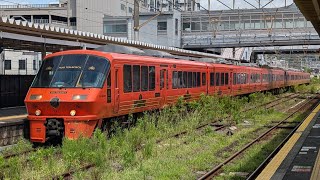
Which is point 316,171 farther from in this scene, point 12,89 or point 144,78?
point 12,89

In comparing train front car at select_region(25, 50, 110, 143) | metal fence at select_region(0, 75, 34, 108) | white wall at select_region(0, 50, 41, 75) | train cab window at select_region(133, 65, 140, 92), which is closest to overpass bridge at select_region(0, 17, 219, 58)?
train front car at select_region(25, 50, 110, 143)

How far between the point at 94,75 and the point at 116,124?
1.69 metres

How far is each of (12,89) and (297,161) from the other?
53.0ft

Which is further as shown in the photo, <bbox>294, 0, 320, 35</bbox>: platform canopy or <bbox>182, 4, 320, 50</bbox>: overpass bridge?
<bbox>182, 4, 320, 50</bbox>: overpass bridge

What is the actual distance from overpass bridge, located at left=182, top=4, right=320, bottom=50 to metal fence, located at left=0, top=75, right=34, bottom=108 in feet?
116

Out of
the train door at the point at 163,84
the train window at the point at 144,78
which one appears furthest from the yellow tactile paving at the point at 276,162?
the train door at the point at 163,84

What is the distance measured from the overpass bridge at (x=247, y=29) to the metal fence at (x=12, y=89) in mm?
35411

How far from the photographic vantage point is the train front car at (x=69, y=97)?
11531 millimetres

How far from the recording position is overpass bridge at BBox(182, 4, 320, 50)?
54.9 m

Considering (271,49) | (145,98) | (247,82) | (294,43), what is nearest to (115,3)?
(271,49)

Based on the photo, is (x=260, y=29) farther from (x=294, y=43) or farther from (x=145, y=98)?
(x=145, y=98)

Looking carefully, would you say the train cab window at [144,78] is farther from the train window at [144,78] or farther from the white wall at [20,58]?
the white wall at [20,58]

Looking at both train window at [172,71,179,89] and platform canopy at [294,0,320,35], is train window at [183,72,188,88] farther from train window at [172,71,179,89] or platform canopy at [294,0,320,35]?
platform canopy at [294,0,320,35]

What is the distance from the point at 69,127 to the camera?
37.8 feet
